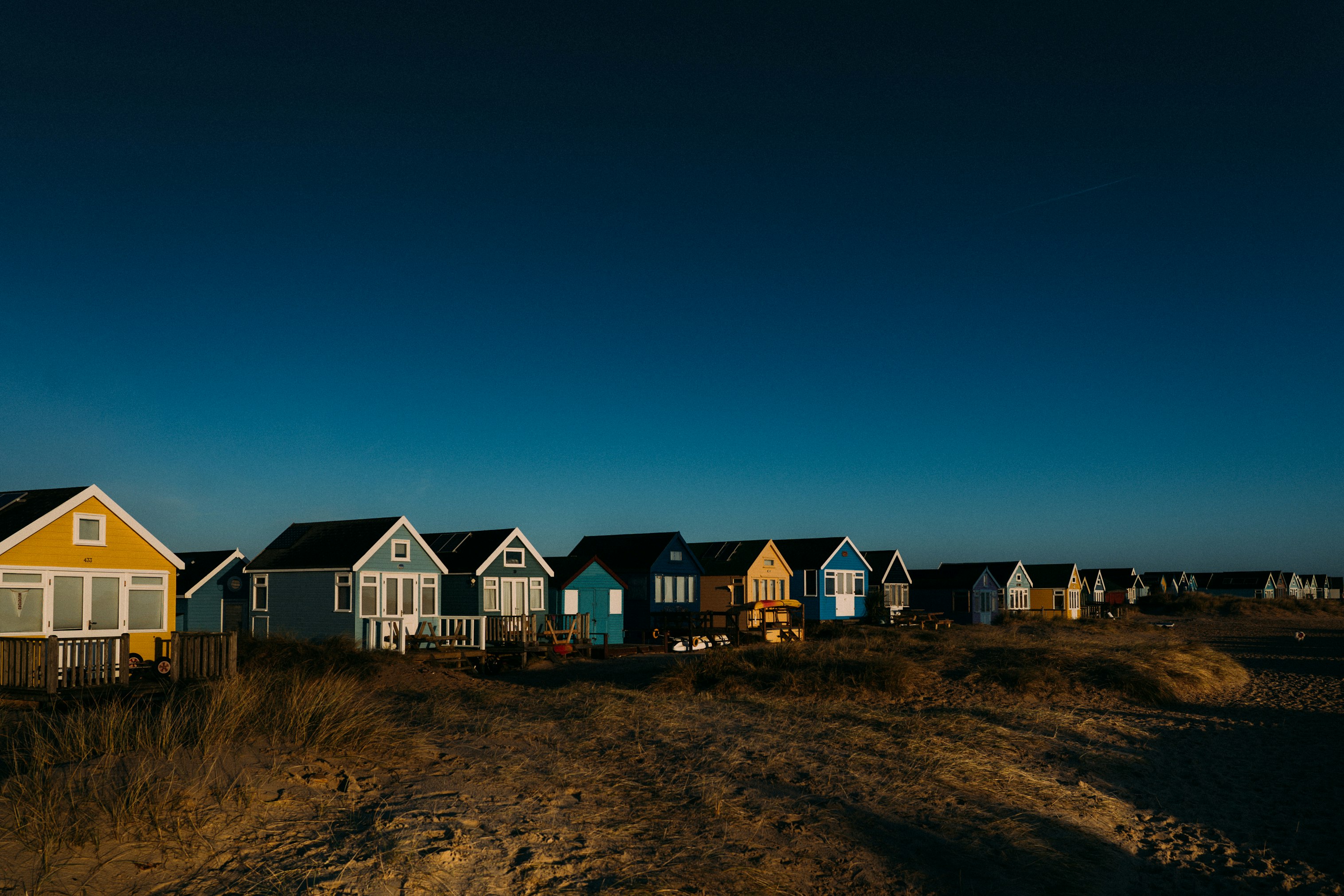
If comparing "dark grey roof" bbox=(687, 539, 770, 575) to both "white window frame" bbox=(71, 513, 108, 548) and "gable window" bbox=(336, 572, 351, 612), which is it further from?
"white window frame" bbox=(71, 513, 108, 548)

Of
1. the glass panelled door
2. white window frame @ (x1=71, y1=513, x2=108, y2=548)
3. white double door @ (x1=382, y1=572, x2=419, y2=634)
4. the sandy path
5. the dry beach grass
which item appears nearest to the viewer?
the dry beach grass

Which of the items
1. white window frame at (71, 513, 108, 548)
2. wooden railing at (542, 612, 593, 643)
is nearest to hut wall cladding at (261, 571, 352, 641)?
wooden railing at (542, 612, 593, 643)

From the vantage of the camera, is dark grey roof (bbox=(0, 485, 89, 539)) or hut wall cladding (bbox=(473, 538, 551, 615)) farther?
hut wall cladding (bbox=(473, 538, 551, 615))

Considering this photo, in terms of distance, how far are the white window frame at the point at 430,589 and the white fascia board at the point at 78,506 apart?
10.8m

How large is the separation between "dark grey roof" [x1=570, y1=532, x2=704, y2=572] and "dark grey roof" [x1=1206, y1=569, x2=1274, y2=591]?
341ft

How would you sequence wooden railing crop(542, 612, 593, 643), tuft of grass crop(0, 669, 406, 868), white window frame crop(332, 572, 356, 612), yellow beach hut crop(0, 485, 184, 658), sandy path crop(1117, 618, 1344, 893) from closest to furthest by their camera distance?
1. tuft of grass crop(0, 669, 406, 868)
2. sandy path crop(1117, 618, 1344, 893)
3. yellow beach hut crop(0, 485, 184, 658)
4. white window frame crop(332, 572, 356, 612)
5. wooden railing crop(542, 612, 593, 643)

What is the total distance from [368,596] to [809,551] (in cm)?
2867

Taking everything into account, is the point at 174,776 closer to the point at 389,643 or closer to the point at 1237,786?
the point at 1237,786

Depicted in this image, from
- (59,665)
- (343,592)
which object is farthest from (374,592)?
(59,665)

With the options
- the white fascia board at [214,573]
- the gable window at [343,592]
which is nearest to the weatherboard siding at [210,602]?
the white fascia board at [214,573]

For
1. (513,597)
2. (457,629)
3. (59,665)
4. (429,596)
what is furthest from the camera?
(513,597)

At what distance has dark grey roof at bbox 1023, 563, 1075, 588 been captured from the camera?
242 ft

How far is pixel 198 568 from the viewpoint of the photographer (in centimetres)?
4097

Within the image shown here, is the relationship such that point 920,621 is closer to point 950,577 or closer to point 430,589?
point 950,577
